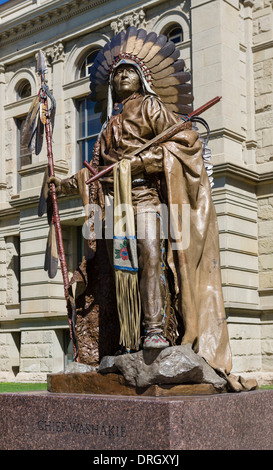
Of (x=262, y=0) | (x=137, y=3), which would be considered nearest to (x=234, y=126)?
(x=262, y=0)

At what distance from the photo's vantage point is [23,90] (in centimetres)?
2866

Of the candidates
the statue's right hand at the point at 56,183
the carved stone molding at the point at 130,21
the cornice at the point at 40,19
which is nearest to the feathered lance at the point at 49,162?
the statue's right hand at the point at 56,183

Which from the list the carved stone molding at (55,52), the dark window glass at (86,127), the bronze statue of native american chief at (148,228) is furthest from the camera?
the carved stone molding at (55,52)

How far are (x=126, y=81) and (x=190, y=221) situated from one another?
5.71ft

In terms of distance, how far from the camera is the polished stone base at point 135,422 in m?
5.23

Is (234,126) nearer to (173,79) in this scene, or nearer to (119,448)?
(173,79)

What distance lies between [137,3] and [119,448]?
20435mm


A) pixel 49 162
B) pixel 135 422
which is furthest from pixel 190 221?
pixel 135 422

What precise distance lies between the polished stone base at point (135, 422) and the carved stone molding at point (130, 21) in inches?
752

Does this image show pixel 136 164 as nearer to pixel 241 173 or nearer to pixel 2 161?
pixel 241 173

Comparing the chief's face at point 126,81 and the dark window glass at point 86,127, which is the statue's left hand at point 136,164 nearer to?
the chief's face at point 126,81

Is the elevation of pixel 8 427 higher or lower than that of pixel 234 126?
lower
